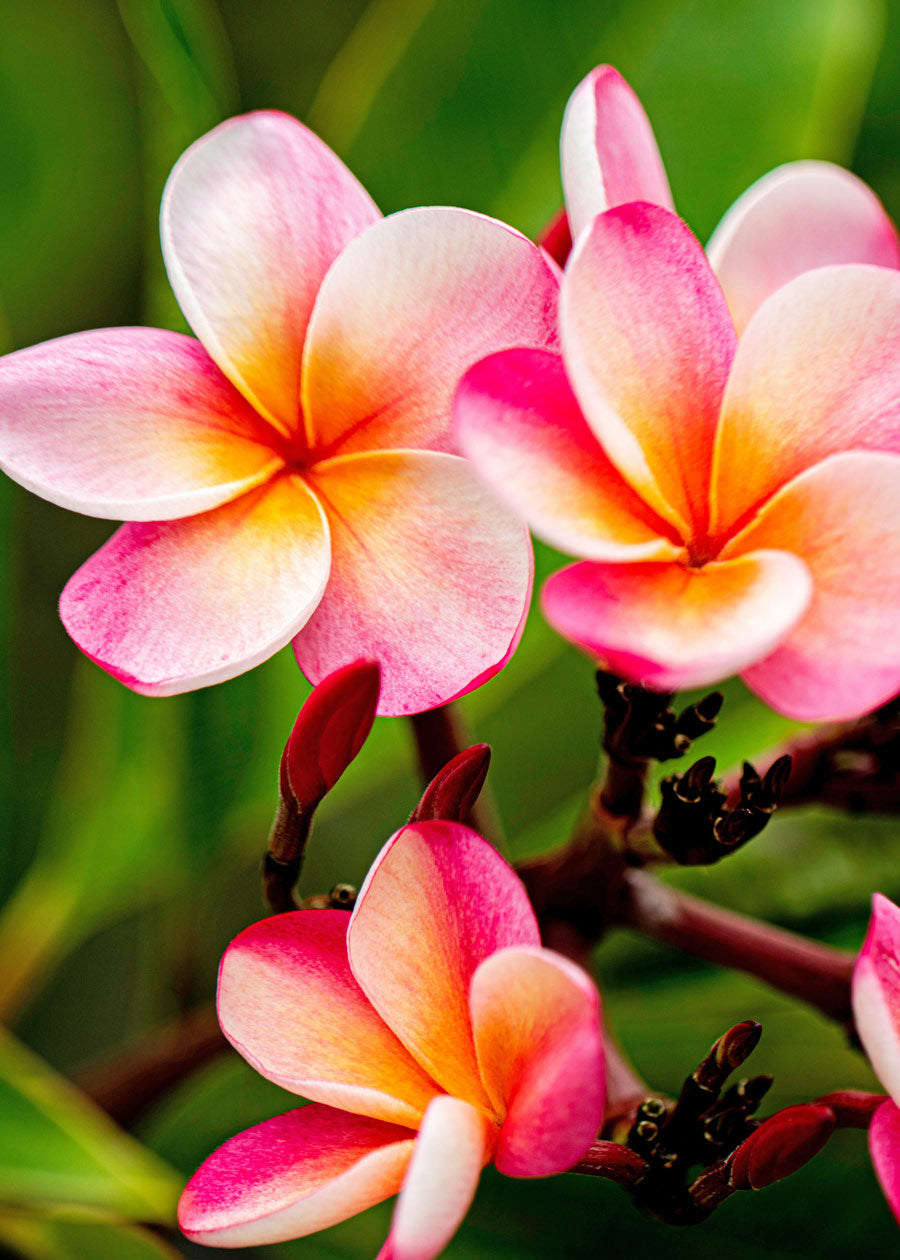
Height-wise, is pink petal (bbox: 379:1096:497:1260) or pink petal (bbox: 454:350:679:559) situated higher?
pink petal (bbox: 454:350:679:559)

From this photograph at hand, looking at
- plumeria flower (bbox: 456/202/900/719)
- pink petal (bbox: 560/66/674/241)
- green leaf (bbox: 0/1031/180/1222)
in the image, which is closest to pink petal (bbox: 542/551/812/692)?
plumeria flower (bbox: 456/202/900/719)

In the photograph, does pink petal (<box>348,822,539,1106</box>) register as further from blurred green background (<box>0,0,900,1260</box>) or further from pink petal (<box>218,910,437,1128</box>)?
blurred green background (<box>0,0,900,1260</box>)

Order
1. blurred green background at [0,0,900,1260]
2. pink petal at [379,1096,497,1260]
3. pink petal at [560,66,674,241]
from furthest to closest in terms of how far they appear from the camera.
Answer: blurred green background at [0,0,900,1260], pink petal at [560,66,674,241], pink petal at [379,1096,497,1260]

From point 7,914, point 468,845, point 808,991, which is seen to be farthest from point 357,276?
point 7,914

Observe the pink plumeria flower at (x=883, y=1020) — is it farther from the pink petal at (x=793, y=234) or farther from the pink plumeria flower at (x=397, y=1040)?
the pink petal at (x=793, y=234)

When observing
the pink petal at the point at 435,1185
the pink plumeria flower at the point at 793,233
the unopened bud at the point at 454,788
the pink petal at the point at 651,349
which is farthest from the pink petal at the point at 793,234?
the pink petal at the point at 435,1185

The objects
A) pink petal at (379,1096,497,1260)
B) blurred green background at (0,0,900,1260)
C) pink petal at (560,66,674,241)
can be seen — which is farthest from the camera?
blurred green background at (0,0,900,1260)
